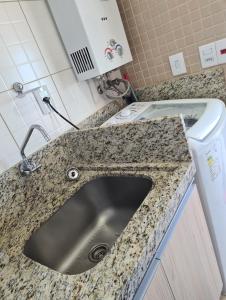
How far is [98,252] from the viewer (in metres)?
1.05

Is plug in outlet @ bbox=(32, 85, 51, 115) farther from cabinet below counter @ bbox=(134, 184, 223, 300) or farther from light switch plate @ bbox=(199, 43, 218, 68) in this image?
light switch plate @ bbox=(199, 43, 218, 68)

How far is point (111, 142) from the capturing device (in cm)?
108

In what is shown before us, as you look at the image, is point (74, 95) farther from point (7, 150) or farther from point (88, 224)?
point (88, 224)

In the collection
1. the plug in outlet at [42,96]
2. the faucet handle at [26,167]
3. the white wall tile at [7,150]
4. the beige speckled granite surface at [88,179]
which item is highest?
the plug in outlet at [42,96]

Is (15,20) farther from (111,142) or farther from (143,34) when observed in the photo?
(143,34)

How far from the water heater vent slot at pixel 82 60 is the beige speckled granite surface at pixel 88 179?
1.22ft

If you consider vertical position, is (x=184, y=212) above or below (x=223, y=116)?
below

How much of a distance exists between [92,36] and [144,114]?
1.74ft

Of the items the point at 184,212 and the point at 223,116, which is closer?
the point at 184,212

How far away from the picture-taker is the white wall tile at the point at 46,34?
3.72ft

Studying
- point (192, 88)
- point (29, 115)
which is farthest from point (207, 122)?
point (29, 115)

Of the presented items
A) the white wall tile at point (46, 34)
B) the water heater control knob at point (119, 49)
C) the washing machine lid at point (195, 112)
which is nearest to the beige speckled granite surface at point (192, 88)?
the washing machine lid at point (195, 112)

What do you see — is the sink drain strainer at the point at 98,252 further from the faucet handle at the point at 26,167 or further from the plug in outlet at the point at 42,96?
the plug in outlet at the point at 42,96

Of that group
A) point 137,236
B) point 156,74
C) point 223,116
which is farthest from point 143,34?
point 137,236
